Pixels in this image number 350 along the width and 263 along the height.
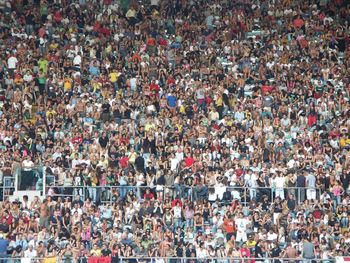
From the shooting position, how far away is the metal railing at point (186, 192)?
43438mm

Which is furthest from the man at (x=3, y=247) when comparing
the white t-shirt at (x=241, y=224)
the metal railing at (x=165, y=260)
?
the white t-shirt at (x=241, y=224)

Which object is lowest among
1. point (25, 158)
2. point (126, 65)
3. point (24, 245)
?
point (24, 245)

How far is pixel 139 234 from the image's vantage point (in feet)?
136

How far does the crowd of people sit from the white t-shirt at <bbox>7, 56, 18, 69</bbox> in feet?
0.17

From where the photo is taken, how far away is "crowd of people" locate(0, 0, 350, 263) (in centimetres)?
4172

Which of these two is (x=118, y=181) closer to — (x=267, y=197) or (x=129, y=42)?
(x=267, y=197)

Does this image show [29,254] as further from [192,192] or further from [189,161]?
[189,161]

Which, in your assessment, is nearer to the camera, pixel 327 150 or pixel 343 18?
pixel 327 150

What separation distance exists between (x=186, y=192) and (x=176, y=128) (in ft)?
12.1

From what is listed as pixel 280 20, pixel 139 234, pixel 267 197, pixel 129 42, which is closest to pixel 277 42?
pixel 280 20

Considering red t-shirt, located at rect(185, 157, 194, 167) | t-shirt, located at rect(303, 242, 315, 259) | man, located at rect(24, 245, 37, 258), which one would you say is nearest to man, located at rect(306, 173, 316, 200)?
t-shirt, located at rect(303, 242, 315, 259)

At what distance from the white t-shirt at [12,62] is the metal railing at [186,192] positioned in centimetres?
777

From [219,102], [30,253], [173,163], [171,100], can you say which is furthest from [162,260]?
[219,102]

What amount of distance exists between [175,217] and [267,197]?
3.21 metres
